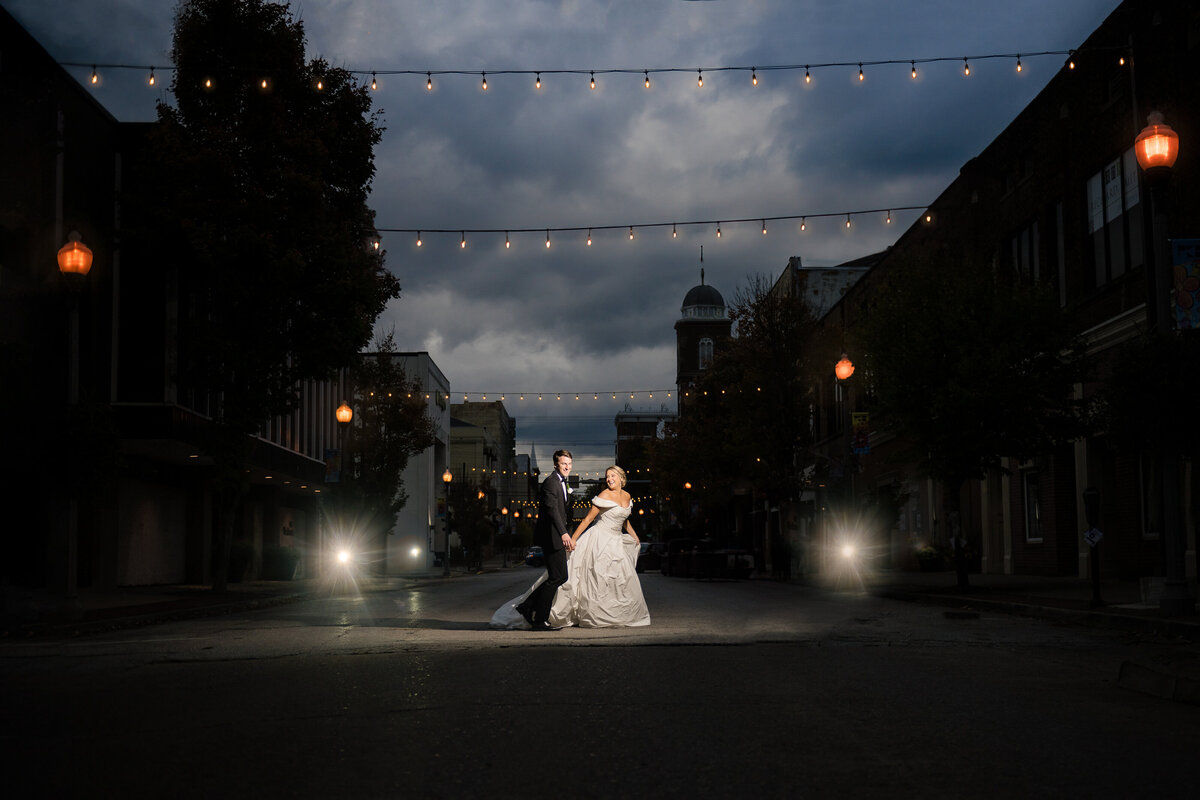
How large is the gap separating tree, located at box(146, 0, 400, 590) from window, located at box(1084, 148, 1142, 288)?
16.0 metres

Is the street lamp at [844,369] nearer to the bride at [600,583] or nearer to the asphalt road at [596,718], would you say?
the bride at [600,583]

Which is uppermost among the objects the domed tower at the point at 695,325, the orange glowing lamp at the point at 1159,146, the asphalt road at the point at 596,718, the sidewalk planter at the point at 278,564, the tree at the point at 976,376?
the domed tower at the point at 695,325

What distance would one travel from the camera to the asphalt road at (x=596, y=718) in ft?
16.8

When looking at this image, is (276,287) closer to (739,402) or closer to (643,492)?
(739,402)

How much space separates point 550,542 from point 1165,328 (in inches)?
337

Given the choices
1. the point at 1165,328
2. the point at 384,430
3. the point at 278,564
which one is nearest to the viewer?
the point at 1165,328

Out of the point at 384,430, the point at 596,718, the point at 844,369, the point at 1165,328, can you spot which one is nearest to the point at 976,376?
the point at 1165,328

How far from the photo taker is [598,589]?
13.5m

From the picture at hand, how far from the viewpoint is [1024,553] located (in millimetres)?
30016

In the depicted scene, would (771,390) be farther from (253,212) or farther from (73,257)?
(73,257)

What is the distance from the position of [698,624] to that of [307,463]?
30614 millimetres

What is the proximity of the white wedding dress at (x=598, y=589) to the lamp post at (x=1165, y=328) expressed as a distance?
21.3 ft

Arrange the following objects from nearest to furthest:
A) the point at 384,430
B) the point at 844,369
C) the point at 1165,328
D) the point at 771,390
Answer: the point at 1165,328 → the point at 844,369 → the point at 771,390 → the point at 384,430

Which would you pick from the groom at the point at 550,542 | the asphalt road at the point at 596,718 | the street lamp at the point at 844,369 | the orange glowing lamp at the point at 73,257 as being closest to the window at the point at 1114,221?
the street lamp at the point at 844,369
